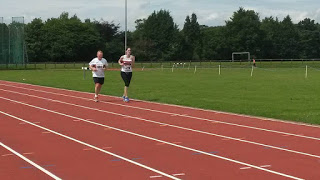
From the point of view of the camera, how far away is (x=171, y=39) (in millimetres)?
106938

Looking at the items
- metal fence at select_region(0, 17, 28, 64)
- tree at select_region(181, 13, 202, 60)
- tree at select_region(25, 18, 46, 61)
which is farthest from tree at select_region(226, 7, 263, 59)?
metal fence at select_region(0, 17, 28, 64)

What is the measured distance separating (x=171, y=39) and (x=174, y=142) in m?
99.9

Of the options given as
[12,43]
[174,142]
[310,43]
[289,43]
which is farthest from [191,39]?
[174,142]

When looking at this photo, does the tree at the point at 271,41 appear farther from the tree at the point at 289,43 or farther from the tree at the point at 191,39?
the tree at the point at 191,39

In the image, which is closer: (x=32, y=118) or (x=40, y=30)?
(x=32, y=118)

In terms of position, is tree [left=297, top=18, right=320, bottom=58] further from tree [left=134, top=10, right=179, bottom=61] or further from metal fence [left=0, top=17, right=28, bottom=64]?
metal fence [left=0, top=17, right=28, bottom=64]

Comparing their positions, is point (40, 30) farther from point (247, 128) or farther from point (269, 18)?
point (247, 128)

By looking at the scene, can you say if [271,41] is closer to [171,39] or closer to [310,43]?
[310,43]

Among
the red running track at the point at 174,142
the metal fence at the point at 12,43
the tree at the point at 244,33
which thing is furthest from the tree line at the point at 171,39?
the red running track at the point at 174,142

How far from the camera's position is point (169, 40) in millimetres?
106625

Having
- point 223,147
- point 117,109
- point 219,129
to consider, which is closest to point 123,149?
point 223,147

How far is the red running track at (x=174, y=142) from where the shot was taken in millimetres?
5875

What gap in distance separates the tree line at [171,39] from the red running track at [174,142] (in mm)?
78502

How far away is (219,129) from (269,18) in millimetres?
120834
